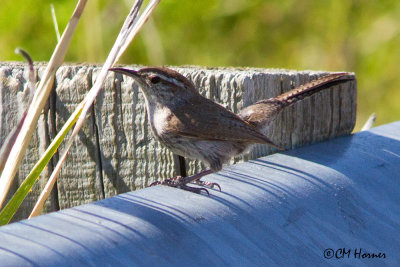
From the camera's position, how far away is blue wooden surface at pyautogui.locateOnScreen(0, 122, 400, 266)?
1.74 metres

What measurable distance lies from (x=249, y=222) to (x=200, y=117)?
179 cm

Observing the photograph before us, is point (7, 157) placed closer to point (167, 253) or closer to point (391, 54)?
point (167, 253)

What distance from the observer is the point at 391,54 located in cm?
706

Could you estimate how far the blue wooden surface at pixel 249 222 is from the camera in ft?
5.71

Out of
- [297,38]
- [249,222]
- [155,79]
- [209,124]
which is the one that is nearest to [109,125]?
[155,79]

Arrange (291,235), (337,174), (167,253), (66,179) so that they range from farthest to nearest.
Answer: (66,179) < (337,174) < (291,235) < (167,253)

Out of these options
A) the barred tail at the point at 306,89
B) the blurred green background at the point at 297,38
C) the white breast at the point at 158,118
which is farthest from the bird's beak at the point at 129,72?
the blurred green background at the point at 297,38

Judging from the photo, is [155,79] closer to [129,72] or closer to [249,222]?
[129,72]

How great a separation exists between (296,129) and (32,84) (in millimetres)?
1429

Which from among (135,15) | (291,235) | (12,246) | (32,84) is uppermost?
(135,15)

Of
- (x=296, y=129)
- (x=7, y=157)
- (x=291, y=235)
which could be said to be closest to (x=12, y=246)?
(x=291, y=235)

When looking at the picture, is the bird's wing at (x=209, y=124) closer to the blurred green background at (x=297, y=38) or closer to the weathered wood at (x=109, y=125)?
the weathered wood at (x=109, y=125)

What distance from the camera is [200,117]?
156 inches

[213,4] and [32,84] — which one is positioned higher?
[213,4]
